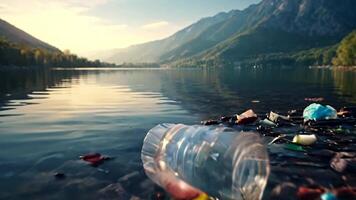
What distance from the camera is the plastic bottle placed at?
7270 millimetres

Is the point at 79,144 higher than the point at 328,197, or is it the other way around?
the point at 328,197

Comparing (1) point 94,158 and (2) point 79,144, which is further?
(2) point 79,144

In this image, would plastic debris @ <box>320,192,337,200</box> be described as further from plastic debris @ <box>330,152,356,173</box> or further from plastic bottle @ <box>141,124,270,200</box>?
plastic debris @ <box>330,152,356,173</box>

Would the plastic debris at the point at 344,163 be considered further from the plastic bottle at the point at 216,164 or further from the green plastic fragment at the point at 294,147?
the plastic bottle at the point at 216,164

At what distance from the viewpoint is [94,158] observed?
34.9 feet

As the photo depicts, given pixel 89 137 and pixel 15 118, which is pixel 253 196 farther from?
pixel 15 118

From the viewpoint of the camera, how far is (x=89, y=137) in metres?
14.3

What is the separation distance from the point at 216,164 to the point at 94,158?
4.73m

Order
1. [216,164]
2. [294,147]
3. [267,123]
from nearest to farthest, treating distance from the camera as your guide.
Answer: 1. [216,164]
2. [294,147]
3. [267,123]

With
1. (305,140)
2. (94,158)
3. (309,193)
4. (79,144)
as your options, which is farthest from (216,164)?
(79,144)

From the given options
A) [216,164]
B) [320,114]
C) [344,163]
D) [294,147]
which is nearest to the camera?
[216,164]

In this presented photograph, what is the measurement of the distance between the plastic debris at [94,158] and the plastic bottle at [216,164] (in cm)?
226

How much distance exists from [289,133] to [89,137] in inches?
341

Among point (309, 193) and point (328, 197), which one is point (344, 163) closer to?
point (309, 193)
